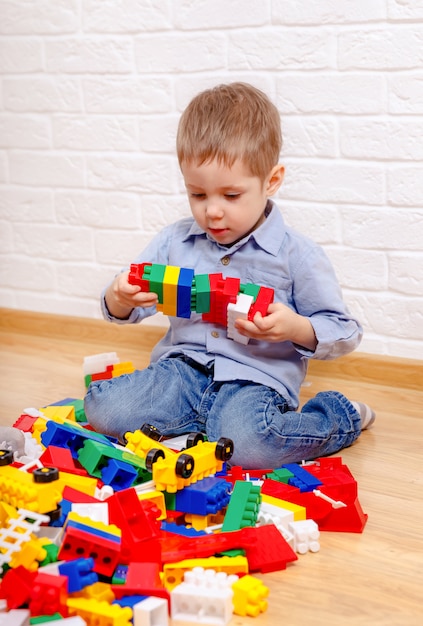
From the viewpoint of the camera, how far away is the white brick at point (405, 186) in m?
1.49

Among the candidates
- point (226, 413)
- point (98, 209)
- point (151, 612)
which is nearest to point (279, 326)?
→ point (226, 413)

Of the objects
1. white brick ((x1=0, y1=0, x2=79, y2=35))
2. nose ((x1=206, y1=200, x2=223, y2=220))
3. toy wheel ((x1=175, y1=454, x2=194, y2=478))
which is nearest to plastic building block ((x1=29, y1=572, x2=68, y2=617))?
toy wheel ((x1=175, y1=454, x2=194, y2=478))

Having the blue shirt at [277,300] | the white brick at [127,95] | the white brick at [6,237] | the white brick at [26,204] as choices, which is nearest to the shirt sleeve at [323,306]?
the blue shirt at [277,300]

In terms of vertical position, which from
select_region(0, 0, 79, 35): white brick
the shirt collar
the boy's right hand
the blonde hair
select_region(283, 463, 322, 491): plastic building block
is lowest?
select_region(283, 463, 322, 491): plastic building block

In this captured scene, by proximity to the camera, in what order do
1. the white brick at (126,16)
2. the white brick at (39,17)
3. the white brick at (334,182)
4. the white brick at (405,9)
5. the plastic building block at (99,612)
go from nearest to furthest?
1. the plastic building block at (99,612)
2. the white brick at (405,9)
3. the white brick at (334,182)
4. the white brick at (126,16)
5. the white brick at (39,17)

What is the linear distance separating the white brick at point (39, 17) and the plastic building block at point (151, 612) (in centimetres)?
128

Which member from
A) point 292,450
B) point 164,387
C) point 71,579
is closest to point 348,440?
point 292,450

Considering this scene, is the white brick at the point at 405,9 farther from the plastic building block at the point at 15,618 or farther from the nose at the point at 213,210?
the plastic building block at the point at 15,618

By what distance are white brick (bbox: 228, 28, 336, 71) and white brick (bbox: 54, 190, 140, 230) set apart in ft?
1.24

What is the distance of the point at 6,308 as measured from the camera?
2002 millimetres

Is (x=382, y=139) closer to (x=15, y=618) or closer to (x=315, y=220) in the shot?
(x=315, y=220)

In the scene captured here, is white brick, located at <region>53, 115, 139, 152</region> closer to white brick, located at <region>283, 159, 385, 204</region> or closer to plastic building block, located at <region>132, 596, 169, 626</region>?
white brick, located at <region>283, 159, 385, 204</region>

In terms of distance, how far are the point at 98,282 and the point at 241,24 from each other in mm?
642

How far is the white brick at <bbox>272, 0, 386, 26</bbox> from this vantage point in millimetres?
1450
